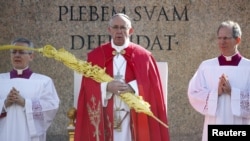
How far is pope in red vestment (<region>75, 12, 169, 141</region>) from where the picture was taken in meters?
12.0

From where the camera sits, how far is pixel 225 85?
12.1 m

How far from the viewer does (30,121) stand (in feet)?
40.9

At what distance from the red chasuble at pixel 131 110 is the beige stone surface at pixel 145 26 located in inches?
92.4

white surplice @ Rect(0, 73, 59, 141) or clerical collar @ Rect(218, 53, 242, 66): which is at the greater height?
clerical collar @ Rect(218, 53, 242, 66)

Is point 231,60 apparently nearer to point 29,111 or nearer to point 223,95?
point 223,95

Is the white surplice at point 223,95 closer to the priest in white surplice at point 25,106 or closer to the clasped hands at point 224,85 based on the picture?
the clasped hands at point 224,85

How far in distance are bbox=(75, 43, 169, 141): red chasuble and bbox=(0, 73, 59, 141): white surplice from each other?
1.72 feet

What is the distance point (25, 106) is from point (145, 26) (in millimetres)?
2636

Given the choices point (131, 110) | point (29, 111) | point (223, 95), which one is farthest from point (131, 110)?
point (29, 111)

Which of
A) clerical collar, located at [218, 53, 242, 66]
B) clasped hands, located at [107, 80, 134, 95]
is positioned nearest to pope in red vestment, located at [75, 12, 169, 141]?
clasped hands, located at [107, 80, 134, 95]

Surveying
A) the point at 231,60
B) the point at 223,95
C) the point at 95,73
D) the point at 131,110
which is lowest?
the point at 131,110

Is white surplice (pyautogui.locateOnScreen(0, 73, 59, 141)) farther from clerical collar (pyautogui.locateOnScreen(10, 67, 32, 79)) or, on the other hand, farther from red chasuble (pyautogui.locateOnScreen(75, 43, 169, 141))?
red chasuble (pyautogui.locateOnScreen(75, 43, 169, 141))

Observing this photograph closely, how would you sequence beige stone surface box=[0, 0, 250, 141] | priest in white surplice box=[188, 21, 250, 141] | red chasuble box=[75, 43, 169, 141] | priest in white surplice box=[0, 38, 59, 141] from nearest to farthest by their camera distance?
red chasuble box=[75, 43, 169, 141], priest in white surplice box=[188, 21, 250, 141], priest in white surplice box=[0, 38, 59, 141], beige stone surface box=[0, 0, 250, 141]

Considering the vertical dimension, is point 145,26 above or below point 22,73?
above
